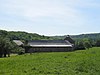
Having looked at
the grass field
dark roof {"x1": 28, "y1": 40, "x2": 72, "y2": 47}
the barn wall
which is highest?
dark roof {"x1": 28, "y1": 40, "x2": 72, "y2": 47}

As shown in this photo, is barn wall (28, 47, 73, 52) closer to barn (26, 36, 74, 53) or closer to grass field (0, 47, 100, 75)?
barn (26, 36, 74, 53)

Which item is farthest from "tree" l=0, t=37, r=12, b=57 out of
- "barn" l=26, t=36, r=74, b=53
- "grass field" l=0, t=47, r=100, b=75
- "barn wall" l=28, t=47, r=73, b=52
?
"barn wall" l=28, t=47, r=73, b=52

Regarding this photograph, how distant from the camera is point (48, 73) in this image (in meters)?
24.9

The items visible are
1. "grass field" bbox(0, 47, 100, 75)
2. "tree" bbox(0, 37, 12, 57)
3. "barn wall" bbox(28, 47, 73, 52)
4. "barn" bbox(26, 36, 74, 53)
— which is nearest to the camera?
"grass field" bbox(0, 47, 100, 75)

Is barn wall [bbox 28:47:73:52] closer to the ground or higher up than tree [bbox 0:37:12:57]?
closer to the ground

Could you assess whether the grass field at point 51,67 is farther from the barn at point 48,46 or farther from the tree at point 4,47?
the barn at point 48,46

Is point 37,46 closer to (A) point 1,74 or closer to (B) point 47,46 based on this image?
(B) point 47,46

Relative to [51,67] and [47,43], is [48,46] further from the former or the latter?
[51,67]

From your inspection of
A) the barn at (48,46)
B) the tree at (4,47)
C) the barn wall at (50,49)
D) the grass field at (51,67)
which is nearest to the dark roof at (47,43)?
the barn at (48,46)

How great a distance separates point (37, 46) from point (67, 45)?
1539cm

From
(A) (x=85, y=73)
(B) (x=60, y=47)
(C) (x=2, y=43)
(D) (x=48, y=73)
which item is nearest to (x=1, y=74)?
(D) (x=48, y=73)

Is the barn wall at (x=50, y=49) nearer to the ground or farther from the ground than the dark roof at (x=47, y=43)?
nearer to the ground

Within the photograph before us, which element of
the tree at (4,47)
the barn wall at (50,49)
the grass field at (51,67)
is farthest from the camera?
the barn wall at (50,49)

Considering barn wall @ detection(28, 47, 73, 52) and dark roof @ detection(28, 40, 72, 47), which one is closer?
barn wall @ detection(28, 47, 73, 52)
